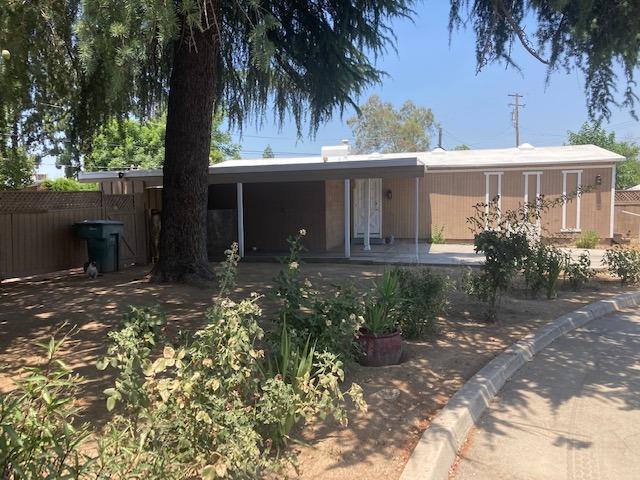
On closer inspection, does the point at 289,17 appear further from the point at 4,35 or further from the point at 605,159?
the point at 605,159

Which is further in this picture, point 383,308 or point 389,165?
point 389,165

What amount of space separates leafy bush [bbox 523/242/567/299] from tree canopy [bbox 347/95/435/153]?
46995 mm

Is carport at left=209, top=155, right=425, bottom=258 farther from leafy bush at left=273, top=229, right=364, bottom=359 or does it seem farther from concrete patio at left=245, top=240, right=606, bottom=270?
leafy bush at left=273, top=229, right=364, bottom=359

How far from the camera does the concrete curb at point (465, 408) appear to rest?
355 cm

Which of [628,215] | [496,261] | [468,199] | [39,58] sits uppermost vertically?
[39,58]

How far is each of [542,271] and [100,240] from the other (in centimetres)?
864

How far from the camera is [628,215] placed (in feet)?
63.4

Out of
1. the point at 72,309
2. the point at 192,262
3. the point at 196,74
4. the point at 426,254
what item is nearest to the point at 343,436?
the point at 72,309

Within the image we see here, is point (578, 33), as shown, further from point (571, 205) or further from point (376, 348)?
point (571, 205)

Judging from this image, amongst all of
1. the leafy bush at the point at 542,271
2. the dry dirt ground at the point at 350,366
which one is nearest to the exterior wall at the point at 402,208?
the dry dirt ground at the point at 350,366

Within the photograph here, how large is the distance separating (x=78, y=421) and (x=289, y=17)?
26.6ft

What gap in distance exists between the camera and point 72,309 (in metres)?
7.62

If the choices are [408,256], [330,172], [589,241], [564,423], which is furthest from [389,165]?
[564,423]

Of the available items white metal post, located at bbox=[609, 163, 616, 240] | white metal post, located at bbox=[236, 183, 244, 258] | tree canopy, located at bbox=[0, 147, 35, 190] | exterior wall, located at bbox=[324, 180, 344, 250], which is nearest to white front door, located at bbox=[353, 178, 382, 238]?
exterior wall, located at bbox=[324, 180, 344, 250]
